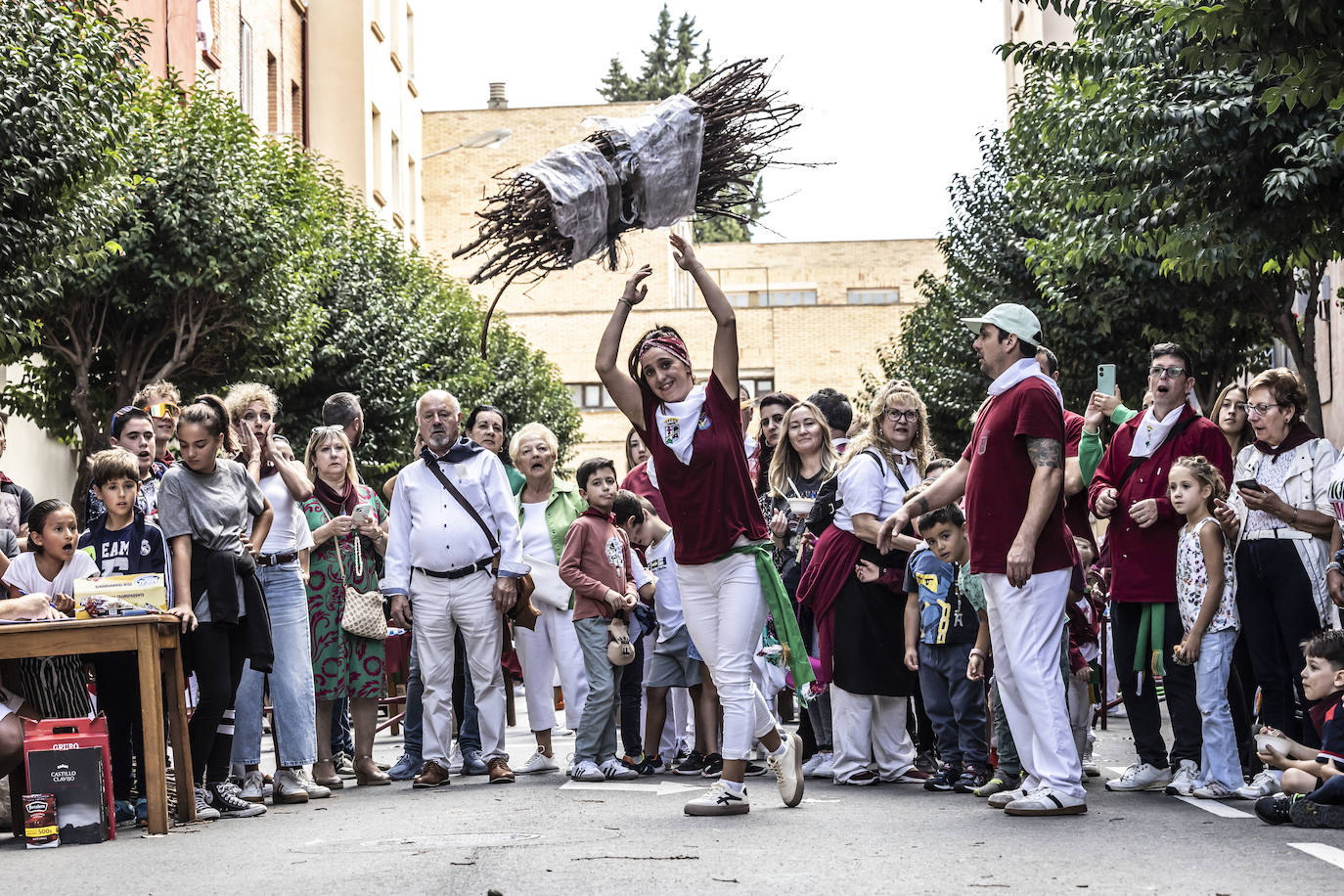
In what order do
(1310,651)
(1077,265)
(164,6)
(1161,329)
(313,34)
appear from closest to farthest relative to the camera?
(1310,651) → (1077,265) → (1161,329) → (164,6) → (313,34)

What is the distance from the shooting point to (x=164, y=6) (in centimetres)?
2544

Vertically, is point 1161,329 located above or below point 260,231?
below

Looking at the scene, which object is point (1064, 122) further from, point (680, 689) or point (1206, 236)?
point (680, 689)

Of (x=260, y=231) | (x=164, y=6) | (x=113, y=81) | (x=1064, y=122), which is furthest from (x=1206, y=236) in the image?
(x=164, y=6)

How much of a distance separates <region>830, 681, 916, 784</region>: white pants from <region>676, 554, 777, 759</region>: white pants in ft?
4.63

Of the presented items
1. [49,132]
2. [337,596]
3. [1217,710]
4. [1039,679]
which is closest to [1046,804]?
[1039,679]

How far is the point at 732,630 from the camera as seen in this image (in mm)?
8102

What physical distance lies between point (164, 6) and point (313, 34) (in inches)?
551

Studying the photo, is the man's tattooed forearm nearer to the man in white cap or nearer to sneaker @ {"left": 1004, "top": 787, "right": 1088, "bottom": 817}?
the man in white cap

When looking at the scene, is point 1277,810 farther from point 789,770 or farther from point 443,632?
point 443,632

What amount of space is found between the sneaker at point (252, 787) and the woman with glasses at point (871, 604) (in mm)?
3137

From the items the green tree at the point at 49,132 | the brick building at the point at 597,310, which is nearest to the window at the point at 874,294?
the brick building at the point at 597,310

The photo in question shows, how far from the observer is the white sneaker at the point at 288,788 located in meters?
9.45

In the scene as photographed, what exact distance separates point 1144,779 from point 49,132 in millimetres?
9308
